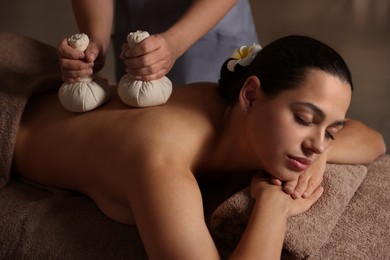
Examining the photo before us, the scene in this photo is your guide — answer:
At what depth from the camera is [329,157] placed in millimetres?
1253

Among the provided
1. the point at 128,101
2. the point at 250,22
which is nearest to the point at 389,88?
the point at 250,22

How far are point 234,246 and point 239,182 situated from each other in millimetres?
221

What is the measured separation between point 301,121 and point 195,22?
1.59 feet

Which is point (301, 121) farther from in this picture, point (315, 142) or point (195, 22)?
point (195, 22)

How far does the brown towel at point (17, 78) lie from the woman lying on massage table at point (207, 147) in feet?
0.16

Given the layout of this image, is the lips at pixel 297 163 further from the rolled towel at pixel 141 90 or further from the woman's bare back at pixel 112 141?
the rolled towel at pixel 141 90

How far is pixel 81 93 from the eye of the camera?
1.17m

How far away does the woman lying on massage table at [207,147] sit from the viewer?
0.95 metres

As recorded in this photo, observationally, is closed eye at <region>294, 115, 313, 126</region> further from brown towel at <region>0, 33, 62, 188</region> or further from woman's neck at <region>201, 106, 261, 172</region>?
brown towel at <region>0, 33, 62, 188</region>

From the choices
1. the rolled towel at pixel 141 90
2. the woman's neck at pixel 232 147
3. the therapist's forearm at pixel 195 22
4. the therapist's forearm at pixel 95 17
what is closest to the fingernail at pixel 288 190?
the woman's neck at pixel 232 147

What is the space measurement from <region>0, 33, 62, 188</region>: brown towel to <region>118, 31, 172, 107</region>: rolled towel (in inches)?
11.7

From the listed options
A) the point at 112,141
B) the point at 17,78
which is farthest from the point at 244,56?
the point at 17,78

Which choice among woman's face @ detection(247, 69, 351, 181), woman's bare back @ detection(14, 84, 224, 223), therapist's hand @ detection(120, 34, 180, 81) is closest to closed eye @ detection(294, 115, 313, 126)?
woman's face @ detection(247, 69, 351, 181)

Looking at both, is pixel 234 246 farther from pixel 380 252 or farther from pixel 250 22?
pixel 250 22
